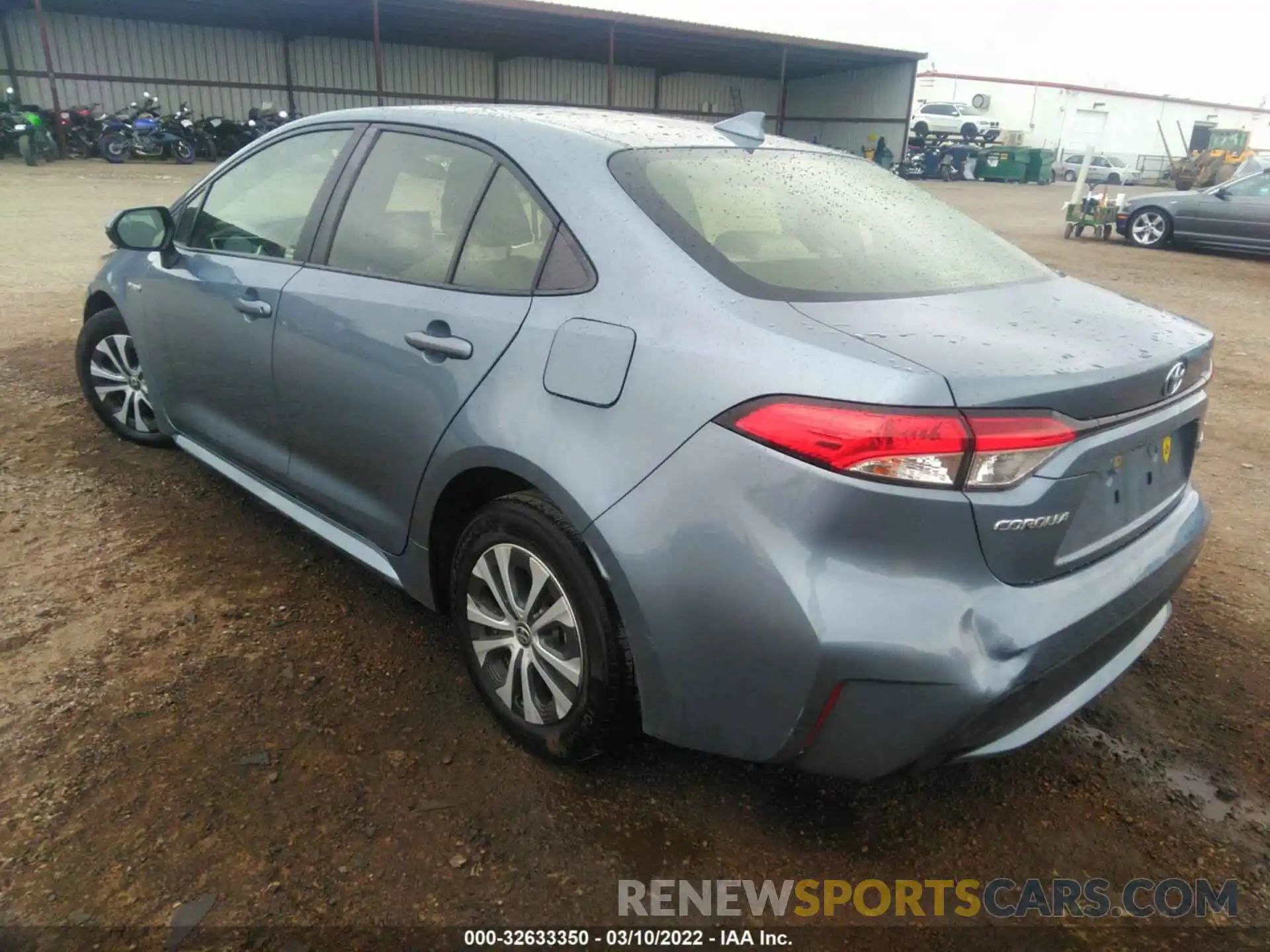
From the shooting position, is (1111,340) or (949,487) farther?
(1111,340)

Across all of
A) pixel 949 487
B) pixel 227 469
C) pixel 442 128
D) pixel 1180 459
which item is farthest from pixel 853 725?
pixel 227 469

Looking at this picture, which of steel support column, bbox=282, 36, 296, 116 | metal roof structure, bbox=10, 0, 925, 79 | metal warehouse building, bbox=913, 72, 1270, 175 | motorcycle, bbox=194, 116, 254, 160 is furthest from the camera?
metal warehouse building, bbox=913, 72, 1270, 175

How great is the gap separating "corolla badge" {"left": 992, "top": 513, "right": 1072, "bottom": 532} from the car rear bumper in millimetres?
65

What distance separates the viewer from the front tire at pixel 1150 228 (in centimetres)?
1456

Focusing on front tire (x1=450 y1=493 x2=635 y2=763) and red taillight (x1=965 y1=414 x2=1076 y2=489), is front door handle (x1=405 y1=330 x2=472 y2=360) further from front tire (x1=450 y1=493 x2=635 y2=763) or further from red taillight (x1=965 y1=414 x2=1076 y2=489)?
red taillight (x1=965 y1=414 x2=1076 y2=489)

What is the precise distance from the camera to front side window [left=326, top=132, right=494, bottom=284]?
246 centimetres

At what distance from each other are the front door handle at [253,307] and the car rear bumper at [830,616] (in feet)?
5.32

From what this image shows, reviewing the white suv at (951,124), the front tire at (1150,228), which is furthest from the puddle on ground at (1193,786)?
the white suv at (951,124)

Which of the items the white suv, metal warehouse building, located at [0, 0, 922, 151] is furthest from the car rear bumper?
the white suv

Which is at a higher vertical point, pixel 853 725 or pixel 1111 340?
pixel 1111 340

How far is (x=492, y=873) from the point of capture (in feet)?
6.50

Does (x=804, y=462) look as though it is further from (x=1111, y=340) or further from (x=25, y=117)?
(x=25, y=117)

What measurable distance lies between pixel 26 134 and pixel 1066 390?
22662mm

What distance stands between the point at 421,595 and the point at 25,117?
21866mm
